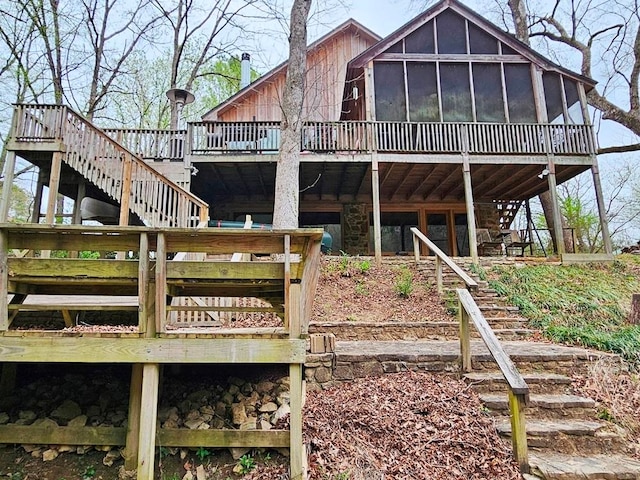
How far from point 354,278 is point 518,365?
14.6 ft

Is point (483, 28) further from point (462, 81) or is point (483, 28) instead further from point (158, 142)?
point (158, 142)

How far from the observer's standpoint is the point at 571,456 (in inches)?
128

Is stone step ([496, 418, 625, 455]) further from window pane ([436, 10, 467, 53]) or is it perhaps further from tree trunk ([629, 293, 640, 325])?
window pane ([436, 10, 467, 53])

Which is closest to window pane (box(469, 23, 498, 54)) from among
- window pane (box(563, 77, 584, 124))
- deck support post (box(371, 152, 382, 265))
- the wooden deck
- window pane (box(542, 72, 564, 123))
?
window pane (box(542, 72, 564, 123))

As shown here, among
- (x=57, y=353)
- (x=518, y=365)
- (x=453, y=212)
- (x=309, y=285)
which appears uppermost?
(x=453, y=212)

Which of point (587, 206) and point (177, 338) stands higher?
point (587, 206)

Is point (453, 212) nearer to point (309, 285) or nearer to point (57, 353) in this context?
point (309, 285)

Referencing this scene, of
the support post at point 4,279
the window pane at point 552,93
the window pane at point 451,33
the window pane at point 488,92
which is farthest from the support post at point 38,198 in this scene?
the window pane at point 552,93

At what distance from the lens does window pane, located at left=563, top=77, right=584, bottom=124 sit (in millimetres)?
12117

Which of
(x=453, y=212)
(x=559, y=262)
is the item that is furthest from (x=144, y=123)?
(x=559, y=262)

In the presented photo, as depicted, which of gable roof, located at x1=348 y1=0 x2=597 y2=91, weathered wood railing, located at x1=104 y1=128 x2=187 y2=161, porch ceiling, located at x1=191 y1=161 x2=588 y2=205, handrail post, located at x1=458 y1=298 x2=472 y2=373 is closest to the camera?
handrail post, located at x1=458 y1=298 x2=472 y2=373

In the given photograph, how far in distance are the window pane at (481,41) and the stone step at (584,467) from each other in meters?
12.2

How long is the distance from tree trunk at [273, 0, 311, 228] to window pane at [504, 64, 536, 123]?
7.39 m

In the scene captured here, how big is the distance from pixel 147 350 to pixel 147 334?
0.42 feet
